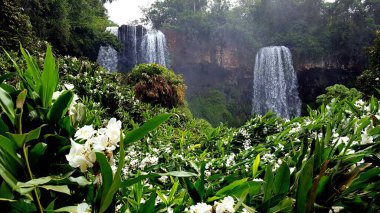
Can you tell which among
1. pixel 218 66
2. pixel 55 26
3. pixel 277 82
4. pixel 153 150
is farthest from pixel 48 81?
pixel 218 66

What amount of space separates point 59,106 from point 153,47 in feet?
65.4

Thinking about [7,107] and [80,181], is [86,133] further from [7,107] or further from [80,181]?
[7,107]

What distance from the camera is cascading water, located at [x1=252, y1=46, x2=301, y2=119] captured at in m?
22.6

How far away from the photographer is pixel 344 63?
2320 centimetres

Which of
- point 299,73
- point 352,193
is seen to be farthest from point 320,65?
point 352,193

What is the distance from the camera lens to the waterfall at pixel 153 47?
20.0 metres

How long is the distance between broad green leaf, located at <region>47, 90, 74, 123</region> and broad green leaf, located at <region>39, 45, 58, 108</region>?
98mm

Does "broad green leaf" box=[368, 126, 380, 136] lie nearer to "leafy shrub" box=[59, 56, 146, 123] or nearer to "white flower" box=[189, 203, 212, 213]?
"white flower" box=[189, 203, 212, 213]

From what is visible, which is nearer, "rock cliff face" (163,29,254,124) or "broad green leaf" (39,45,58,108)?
"broad green leaf" (39,45,58,108)

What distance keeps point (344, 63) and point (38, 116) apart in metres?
25.4

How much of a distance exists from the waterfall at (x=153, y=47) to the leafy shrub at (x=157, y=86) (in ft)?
35.2

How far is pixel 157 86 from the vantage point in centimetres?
889

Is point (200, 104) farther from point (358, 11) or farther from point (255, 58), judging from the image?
point (358, 11)

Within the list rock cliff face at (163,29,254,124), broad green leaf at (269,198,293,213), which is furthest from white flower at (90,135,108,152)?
rock cliff face at (163,29,254,124)
